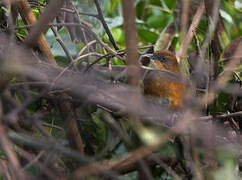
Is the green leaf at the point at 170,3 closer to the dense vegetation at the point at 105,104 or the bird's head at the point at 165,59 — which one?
the dense vegetation at the point at 105,104

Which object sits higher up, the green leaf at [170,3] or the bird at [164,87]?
the green leaf at [170,3]

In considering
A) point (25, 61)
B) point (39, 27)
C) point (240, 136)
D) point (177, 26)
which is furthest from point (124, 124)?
point (177, 26)

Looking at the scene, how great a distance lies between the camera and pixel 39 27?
144 centimetres

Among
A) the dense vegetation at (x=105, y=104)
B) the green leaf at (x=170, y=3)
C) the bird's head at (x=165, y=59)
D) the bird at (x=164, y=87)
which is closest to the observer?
the dense vegetation at (x=105, y=104)

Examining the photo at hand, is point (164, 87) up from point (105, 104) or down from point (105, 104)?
down

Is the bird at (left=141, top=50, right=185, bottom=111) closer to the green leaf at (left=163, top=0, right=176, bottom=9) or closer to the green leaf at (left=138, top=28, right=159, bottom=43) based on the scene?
the green leaf at (left=138, top=28, right=159, bottom=43)

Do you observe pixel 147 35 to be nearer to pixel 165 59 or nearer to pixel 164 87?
pixel 165 59

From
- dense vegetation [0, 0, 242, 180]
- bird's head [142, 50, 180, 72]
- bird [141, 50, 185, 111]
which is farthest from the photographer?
bird's head [142, 50, 180, 72]

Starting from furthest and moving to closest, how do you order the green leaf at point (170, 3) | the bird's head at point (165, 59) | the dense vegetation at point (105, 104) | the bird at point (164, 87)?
the green leaf at point (170, 3) < the bird's head at point (165, 59) < the bird at point (164, 87) < the dense vegetation at point (105, 104)

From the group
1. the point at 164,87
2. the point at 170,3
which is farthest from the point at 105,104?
the point at 170,3

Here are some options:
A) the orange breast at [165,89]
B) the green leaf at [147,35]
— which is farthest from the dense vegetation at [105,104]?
the orange breast at [165,89]

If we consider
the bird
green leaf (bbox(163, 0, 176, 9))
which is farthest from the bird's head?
green leaf (bbox(163, 0, 176, 9))

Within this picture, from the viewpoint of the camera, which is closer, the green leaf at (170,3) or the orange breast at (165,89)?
the orange breast at (165,89)

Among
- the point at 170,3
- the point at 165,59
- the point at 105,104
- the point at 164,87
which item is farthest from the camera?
the point at 170,3
